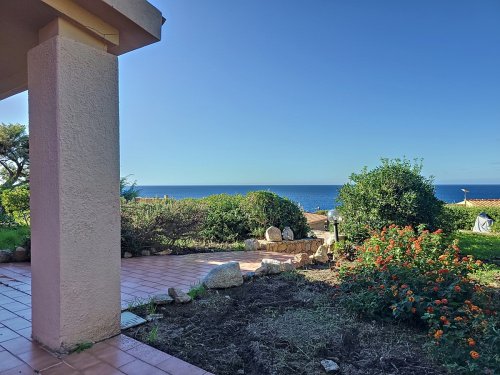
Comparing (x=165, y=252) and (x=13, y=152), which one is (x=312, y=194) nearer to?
(x=13, y=152)

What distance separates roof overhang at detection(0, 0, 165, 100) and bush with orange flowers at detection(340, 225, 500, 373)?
3138 mm

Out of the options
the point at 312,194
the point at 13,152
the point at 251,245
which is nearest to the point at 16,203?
the point at 251,245

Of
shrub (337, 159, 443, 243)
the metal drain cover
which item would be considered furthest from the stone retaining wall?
the metal drain cover

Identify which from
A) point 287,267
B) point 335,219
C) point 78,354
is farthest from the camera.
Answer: point 335,219

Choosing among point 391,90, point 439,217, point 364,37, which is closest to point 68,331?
point 439,217

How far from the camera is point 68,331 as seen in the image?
2.37m

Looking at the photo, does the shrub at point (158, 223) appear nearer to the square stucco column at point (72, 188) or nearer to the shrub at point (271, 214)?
the shrub at point (271, 214)

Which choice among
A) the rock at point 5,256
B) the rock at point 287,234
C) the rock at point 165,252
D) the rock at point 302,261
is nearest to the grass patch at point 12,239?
the rock at point 5,256

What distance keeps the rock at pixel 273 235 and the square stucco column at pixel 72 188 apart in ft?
18.9

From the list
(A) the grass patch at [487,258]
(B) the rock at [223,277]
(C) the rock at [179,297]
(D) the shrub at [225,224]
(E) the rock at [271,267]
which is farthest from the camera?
(D) the shrub at [225,224]

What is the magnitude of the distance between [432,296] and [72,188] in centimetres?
328

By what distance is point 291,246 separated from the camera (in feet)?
26.8

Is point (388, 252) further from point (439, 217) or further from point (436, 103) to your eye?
point (436, 103)

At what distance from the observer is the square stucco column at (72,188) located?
90.3 inches
